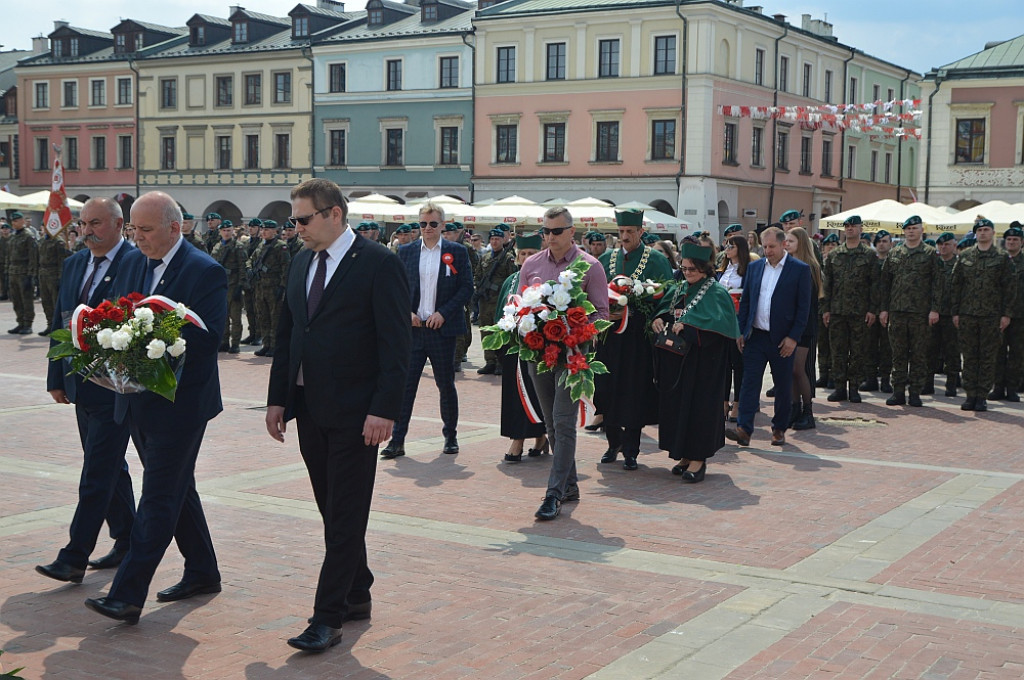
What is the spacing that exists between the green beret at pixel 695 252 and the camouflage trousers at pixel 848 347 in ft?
18.0

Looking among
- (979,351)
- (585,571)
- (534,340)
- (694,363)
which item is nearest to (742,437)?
(694,363)

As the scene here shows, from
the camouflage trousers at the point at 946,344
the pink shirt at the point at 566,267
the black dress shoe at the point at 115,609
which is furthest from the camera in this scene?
the camouflage trousers at the point at 946,344

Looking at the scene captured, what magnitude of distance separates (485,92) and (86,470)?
148 ft

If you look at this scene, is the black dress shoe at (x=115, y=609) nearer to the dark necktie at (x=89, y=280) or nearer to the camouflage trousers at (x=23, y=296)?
the dark necktie at (x=89, y=280)

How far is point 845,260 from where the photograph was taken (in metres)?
14.4

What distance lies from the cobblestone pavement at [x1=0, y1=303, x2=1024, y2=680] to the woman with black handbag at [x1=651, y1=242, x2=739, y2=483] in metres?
0.33

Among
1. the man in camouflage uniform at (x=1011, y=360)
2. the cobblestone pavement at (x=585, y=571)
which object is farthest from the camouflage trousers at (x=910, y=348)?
the cobblestone pavement at (x=585, y=571)

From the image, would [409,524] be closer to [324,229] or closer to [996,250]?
[324,229]

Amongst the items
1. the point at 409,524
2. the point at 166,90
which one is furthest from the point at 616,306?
the point at 166,90

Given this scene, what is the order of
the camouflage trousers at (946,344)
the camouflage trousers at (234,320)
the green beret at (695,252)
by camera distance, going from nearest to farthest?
the green beret at (695,252), the camouflage trousers at (946,344), the camouflage trousers at (234,320)

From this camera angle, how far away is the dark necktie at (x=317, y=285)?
537 cm

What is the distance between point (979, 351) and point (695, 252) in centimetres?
606

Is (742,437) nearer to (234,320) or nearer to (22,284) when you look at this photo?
(234,320)

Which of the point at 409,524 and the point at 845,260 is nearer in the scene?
the point at 409,524
